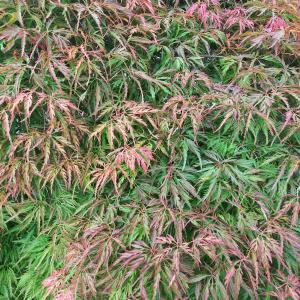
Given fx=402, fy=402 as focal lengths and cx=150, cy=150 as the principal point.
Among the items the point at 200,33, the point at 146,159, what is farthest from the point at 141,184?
the point at 200,33

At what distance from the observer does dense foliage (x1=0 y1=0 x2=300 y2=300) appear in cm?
128

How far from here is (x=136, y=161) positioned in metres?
1.39

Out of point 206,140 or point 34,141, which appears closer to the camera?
point 34,141

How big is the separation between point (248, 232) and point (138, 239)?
1.21 feet

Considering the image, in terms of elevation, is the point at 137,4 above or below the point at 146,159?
above

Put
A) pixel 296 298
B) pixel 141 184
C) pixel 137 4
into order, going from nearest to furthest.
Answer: pixel 296 298 < pixel 141 184 < pixel 137 4

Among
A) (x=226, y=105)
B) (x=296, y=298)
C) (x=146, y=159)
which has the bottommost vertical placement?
(x=296, y=298)

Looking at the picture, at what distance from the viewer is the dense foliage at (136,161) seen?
4.21 ft

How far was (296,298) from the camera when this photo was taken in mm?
1258

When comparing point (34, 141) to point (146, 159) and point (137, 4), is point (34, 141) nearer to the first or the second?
point (146, 159)

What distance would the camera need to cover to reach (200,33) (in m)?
1.55

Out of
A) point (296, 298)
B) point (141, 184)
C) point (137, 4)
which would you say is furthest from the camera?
point (137, 4)

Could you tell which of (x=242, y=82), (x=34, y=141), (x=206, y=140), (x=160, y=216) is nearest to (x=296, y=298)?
(x=160, y=216)

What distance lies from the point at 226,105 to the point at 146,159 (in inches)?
13.2
